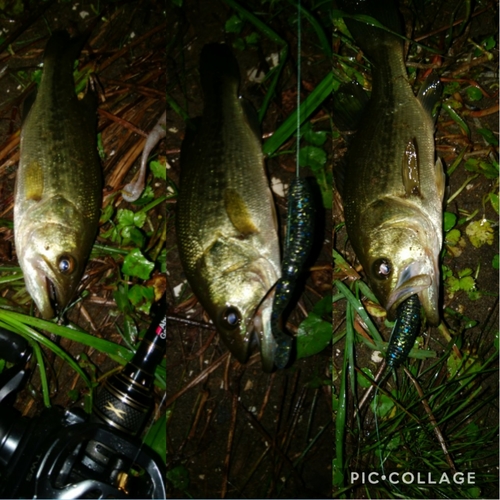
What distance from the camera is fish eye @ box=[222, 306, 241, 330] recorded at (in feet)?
6.57

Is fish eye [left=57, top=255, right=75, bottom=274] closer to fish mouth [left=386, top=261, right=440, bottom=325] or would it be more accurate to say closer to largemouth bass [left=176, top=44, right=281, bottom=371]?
largemouth bass [left=176, top=44, right=281, bottom=371]

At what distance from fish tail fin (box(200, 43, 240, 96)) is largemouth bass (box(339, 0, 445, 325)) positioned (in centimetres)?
63

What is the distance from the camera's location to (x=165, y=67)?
2404 mm

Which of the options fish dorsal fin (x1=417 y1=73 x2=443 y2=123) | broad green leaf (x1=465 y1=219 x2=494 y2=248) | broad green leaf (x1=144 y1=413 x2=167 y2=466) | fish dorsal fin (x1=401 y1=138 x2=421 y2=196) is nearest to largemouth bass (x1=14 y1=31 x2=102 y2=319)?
broad green leaf (x1=144 y1=413 x2=167 y2=466)

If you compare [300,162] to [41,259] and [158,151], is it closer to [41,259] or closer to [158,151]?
[158,151]

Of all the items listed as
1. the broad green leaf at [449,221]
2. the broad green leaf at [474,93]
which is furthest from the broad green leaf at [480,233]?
the broad green leaf at [474,93]

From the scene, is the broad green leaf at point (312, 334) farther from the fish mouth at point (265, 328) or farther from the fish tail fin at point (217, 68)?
the fish tail fin at point (217, 68)

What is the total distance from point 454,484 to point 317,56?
2.23 metres

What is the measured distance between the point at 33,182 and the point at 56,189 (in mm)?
113

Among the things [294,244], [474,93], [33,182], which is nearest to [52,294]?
[33,182]

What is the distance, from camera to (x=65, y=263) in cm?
213

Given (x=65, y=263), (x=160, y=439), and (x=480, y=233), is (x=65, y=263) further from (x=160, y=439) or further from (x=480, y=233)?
(x=480, y=233)

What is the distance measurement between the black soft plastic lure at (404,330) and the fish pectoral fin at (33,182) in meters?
1.75

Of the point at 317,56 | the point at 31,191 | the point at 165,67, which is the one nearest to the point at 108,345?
the point at 31,191
